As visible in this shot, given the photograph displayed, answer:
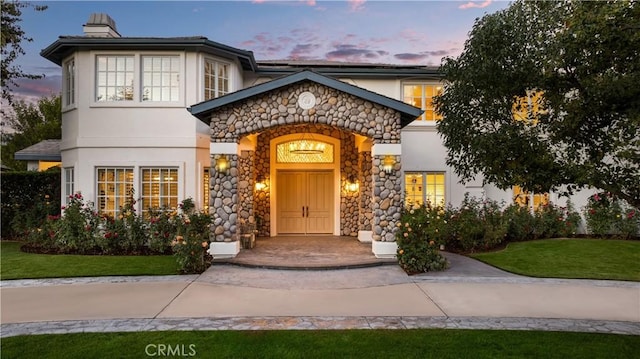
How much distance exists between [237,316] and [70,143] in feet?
32.3

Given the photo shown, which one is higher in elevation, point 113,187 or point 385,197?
point 113,187

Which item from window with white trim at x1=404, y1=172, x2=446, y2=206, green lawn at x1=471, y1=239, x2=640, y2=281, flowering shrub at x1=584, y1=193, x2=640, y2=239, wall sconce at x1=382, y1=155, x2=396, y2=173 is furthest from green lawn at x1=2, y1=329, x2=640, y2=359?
flowering shrub at x1=584, y1=193, x2=640, y2=239

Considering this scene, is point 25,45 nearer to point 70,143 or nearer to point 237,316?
point 70,143

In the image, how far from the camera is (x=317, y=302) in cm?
695

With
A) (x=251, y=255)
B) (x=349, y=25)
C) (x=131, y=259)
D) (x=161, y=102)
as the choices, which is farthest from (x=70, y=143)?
(x=349, y=25)

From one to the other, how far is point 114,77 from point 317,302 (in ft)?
32.6

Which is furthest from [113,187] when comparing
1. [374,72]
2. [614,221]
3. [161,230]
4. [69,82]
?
[614,221]

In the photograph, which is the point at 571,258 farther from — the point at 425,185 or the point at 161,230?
the point at 161,230

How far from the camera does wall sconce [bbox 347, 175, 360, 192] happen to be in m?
14.1

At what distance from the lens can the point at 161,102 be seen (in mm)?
12391

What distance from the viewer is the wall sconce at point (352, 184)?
14109 millimetres

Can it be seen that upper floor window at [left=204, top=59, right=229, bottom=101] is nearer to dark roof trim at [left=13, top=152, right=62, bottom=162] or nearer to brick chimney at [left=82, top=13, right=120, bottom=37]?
brick chimney at [left=82, top=13, right=120, bottom=37]

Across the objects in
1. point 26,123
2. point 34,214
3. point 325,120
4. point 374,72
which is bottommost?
point 34,214

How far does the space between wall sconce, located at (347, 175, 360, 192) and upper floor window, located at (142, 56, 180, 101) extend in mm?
6314
